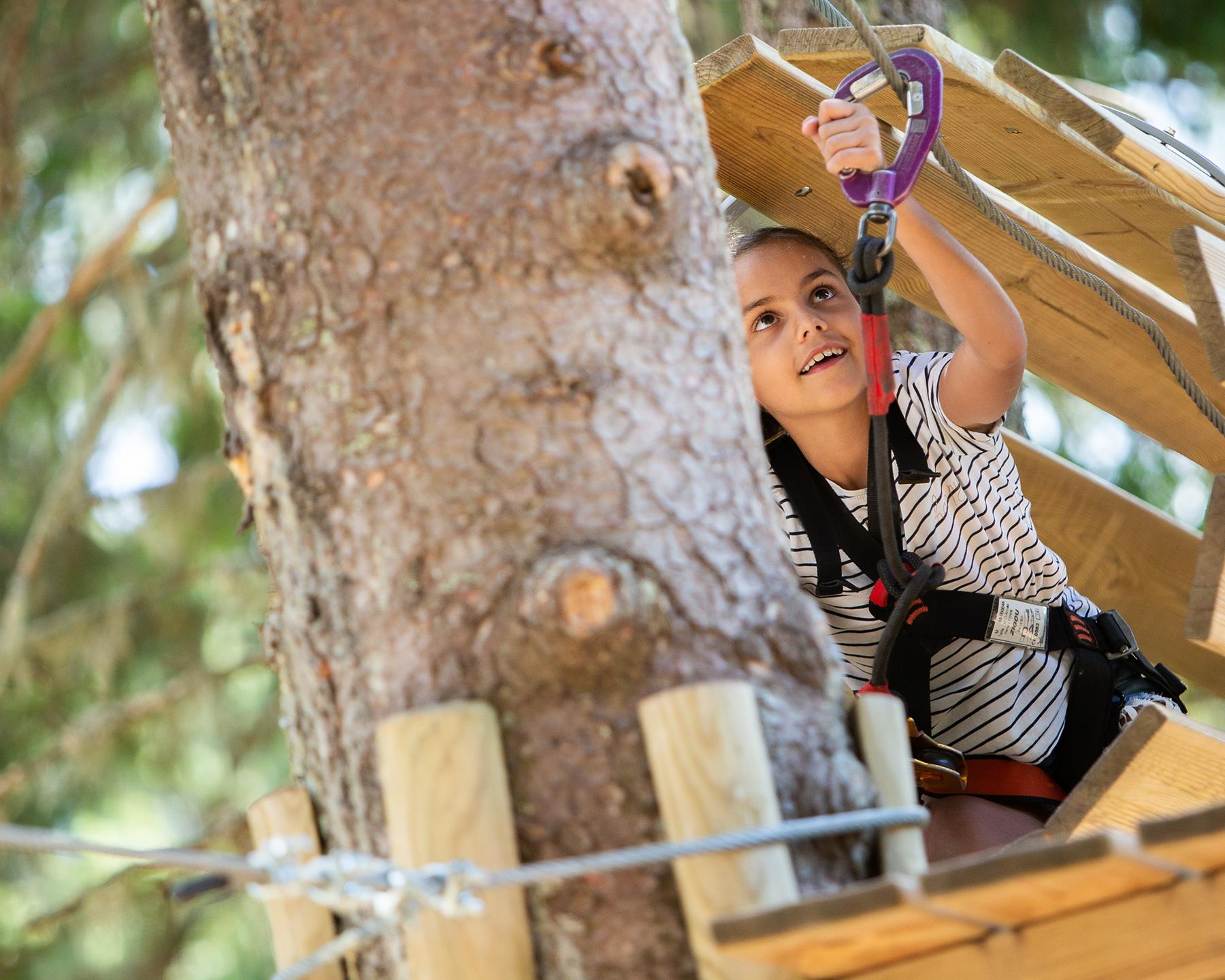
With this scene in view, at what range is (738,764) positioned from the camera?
1.15m

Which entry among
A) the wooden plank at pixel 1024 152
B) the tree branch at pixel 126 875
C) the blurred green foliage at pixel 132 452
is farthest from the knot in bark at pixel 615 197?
the blurred green foliage at pixel 132 452

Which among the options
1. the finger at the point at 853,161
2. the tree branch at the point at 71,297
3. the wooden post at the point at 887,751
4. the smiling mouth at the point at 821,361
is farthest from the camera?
the tree branch at the point at 71,297

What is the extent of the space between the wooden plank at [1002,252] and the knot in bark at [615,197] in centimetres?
92

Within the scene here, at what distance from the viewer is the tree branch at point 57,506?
4953mm

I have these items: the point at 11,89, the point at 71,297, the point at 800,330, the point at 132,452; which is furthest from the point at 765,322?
the point at 132,452

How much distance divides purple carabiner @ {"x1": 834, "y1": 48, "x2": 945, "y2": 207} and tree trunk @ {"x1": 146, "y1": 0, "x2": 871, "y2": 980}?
1.84ft

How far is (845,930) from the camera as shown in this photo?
1.01 m

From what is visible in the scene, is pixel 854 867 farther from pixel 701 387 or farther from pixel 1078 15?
pixel 1078 15

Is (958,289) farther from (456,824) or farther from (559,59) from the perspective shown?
(456,824)

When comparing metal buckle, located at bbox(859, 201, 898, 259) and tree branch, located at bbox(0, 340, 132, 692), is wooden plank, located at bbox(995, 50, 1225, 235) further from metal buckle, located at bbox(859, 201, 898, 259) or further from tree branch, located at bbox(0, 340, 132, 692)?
tree branch, located at bbox(0, 340, 132, 692)

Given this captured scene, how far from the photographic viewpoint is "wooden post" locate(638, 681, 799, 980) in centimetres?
112

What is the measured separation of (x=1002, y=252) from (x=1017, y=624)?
0.70 m

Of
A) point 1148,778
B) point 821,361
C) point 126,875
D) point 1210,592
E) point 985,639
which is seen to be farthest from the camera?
point 126,875

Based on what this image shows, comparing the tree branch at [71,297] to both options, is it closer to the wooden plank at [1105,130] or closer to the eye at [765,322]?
the eye at [765,322]
